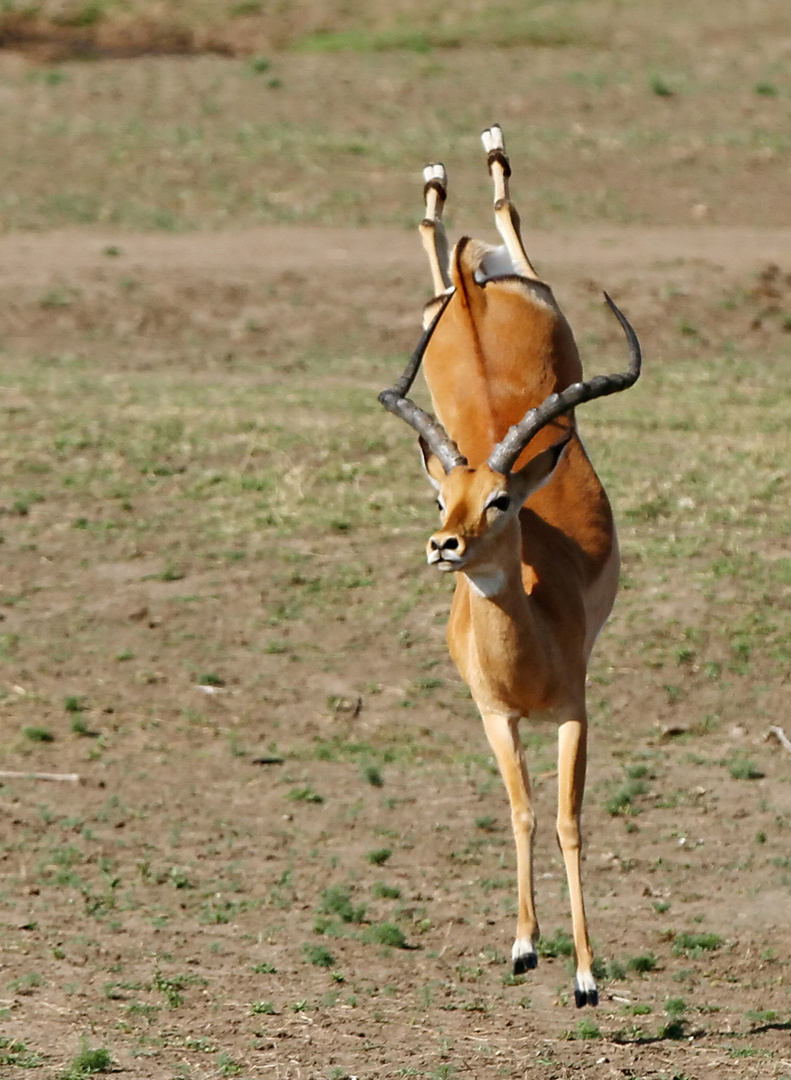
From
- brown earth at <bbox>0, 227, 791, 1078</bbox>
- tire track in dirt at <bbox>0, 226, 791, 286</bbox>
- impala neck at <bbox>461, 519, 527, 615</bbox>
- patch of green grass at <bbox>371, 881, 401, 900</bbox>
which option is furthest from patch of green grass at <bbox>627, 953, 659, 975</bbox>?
tire track in dirt at <bbox>0, 226, 791, 286</bbox>

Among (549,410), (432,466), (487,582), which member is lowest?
(487,582)

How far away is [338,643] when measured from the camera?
9.51 metres

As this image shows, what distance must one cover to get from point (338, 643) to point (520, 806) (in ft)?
10.8

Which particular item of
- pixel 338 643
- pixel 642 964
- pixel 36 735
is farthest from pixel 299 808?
pixel 642 964

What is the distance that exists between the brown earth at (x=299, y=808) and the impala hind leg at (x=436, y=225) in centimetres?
214

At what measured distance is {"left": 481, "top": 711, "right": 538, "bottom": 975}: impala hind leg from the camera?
6.12 metres

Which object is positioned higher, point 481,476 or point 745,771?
point 481,476

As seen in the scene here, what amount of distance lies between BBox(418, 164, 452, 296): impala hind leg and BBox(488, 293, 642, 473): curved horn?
6.71 ft

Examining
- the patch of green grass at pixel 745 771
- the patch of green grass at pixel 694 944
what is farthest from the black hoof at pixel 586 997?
the patch of green grass at pixel 745 771

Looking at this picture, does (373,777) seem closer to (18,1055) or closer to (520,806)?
(520,806)

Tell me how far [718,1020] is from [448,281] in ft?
11.4

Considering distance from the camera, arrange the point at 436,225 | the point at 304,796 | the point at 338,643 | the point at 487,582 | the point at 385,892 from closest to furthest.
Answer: the point at 487,582 < the point at 385,892 < the point at 436,225 < the point at 304,796 < the point at 338,643

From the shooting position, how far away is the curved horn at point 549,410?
570 centimetres

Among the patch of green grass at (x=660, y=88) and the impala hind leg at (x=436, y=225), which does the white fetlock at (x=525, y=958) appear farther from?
the patch of green grass at (x=660, y=88)
